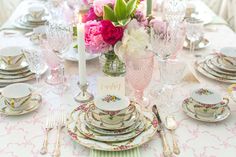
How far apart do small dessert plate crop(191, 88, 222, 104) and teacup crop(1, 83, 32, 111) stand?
0.54 metres

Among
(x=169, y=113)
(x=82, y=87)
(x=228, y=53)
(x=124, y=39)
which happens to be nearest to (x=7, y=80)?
(x=82, y=87)

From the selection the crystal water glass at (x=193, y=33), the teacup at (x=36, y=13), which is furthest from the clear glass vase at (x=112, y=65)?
the teacup at (x=36, y=13)

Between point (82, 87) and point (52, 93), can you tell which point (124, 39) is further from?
point (52, 93)

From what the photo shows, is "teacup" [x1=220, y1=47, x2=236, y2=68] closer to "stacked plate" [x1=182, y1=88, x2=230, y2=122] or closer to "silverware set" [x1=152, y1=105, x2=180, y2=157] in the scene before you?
"stacked plate" [x1=182, y1=88, x2=230, y2=122]

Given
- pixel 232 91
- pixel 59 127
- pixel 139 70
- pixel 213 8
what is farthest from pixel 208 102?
pixel 213 8

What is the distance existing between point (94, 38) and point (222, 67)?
1.74 ft

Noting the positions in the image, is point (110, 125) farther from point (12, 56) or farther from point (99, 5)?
point (12, 56)

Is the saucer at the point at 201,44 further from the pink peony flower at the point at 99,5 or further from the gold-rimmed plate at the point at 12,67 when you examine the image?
the gold-rimmed plate at the point at 12,67

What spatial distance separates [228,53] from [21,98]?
793mm

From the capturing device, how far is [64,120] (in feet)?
3.76

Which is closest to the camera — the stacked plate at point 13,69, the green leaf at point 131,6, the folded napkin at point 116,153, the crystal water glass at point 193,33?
the folded napkin at point 116,153

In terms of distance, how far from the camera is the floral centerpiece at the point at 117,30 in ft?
3.92

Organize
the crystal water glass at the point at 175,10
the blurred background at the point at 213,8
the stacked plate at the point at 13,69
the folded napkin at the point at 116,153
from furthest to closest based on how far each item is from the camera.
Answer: the blurred background at the point at 213,8, the crystal water glass at the point at 175,10, the stacked plate at the point at 13,69, the folded napkin at the point at 116,153

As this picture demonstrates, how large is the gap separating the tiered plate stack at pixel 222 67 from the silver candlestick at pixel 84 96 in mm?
467
